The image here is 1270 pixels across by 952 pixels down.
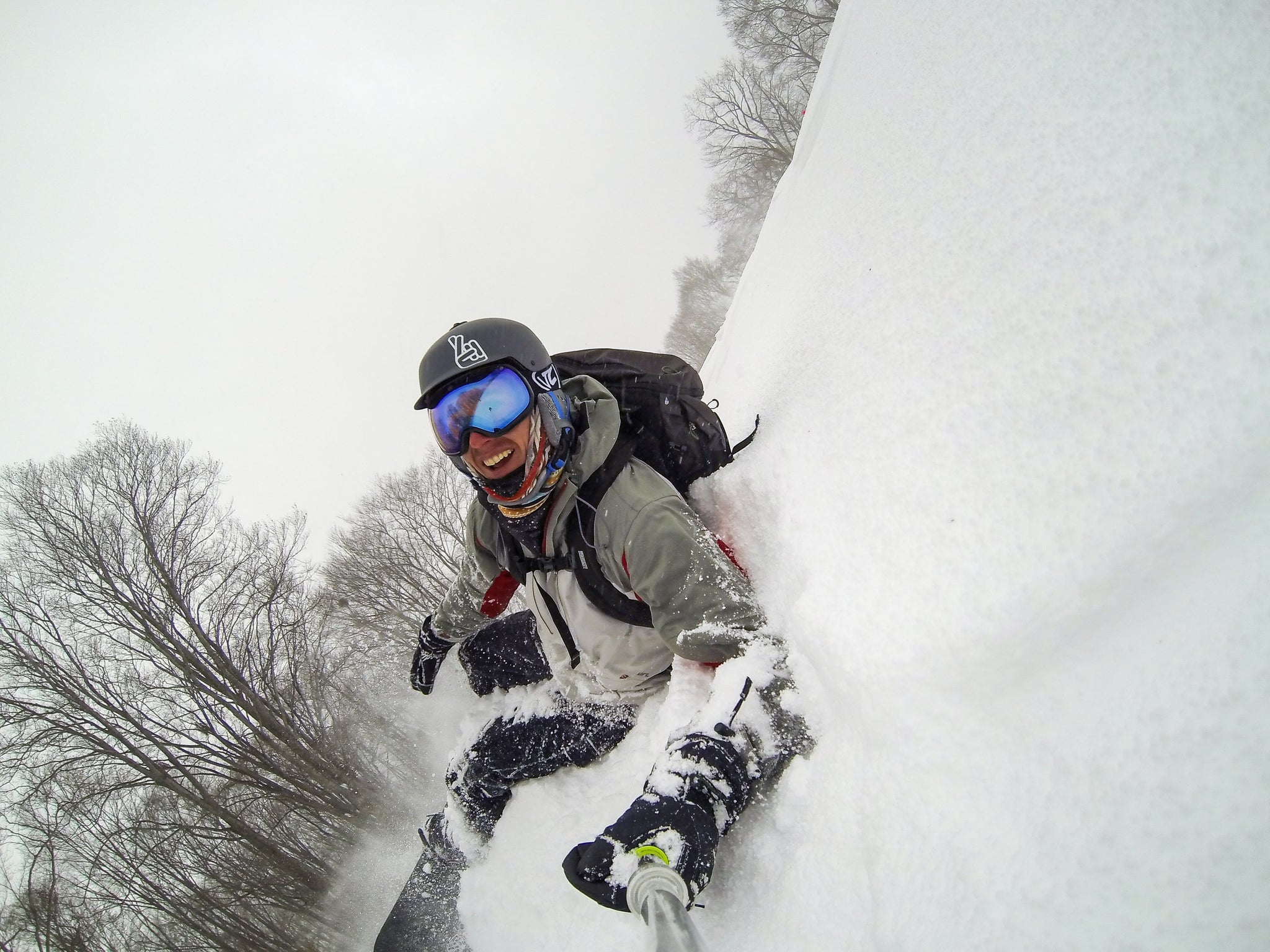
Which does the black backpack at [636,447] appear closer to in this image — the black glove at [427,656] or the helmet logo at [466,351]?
the helmet logo at [466,351]

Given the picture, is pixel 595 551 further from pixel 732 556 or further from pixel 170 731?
pixel 170 731

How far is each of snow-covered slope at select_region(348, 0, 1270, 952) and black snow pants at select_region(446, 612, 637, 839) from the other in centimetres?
16

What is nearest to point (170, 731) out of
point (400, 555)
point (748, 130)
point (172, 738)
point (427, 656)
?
point (172, 738)

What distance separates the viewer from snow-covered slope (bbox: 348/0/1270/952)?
829 millimetres

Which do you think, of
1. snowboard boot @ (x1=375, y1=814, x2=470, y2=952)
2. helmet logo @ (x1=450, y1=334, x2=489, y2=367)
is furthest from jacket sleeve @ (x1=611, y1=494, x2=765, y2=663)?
snowboard boot @ (x1=375, y1=814, x2=470, y2=952)

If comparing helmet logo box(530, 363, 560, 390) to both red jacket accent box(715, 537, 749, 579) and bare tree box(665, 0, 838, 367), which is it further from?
bare tree box(665, 0, 838, 367)

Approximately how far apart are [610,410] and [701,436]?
1.19 feet

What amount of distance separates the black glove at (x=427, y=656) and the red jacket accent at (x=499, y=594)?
1.14ft

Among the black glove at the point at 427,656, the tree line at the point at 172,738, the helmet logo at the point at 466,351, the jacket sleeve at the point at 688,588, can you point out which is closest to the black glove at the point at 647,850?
the jacket sleeve at the point at 688,588

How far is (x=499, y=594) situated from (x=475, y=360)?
1.15 meters

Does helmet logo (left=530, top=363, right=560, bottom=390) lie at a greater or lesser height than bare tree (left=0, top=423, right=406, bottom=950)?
greater

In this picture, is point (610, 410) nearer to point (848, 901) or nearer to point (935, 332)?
point (935, 332)

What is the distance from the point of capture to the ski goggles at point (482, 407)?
5.84ft

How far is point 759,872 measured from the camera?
1.42m
